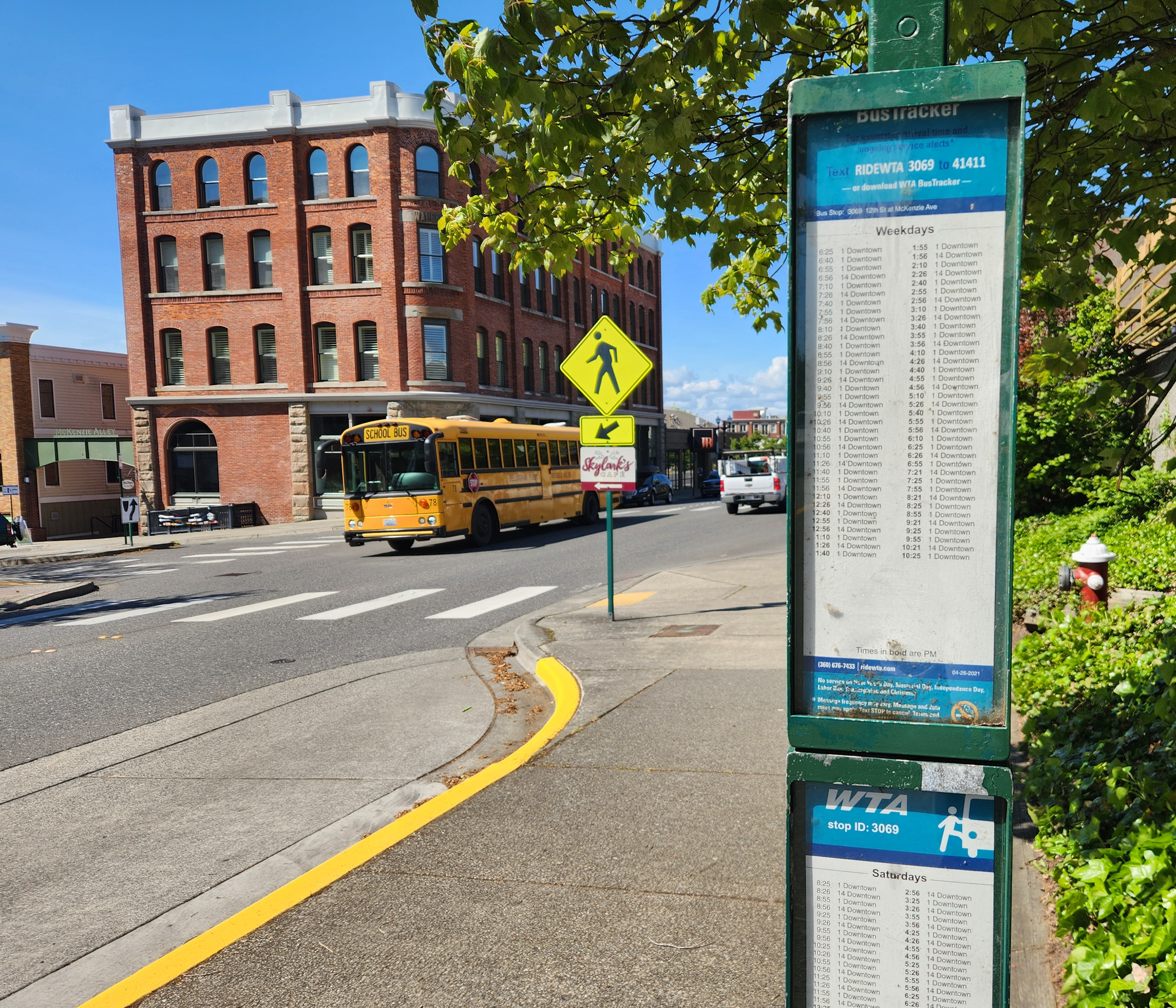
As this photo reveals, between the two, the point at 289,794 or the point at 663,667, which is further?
the point at 663,667

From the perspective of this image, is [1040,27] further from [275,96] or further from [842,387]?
[275,96]

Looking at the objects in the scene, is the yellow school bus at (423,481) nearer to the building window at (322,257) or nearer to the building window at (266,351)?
the building window at (322,257)

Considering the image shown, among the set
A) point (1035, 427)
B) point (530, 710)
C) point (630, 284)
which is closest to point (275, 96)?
point (630, 284)

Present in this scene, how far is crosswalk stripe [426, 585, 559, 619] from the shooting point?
1127 cm

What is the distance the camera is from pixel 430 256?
3459 centimetres

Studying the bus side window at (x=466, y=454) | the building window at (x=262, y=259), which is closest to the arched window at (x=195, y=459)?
the building window at (x=262, y=259)

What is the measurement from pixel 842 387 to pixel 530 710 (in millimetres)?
5264

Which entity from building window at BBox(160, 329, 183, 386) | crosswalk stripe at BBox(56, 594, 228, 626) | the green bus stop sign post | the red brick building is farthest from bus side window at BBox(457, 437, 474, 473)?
building window at BBox(160, 329, 183, 386)

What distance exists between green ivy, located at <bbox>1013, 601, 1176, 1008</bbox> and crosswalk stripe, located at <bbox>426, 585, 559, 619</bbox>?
6.96m

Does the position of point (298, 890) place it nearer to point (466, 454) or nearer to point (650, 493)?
point (466, 454)

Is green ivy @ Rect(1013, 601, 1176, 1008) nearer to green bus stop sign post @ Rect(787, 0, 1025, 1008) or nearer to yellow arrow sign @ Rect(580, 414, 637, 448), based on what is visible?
green bus stop sign post @ Rect(787, 0, 1025, 1008)

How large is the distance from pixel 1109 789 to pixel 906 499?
221 cm

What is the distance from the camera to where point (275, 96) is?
3359 cm

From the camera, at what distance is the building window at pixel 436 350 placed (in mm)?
34781
